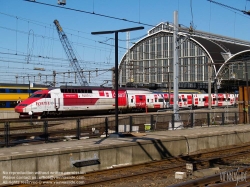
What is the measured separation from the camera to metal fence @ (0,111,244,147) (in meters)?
15.9

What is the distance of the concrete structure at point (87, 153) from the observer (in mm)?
11922

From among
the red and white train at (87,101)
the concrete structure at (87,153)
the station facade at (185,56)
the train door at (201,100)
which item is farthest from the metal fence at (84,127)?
the station facade at (185,56)

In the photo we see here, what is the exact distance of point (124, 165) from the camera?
15164 millimetres

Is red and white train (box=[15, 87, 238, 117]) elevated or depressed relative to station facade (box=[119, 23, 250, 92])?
depressed

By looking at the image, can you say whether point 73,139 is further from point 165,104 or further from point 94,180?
point 165,104

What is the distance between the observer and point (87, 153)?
45.3 ft

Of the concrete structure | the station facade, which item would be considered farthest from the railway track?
the station facade

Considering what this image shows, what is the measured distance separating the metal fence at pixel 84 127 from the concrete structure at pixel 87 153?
85 cm

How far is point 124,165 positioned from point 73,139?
363 cm

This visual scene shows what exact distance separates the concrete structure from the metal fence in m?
0.85

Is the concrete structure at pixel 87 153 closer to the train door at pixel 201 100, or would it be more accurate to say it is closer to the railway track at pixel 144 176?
the railway track at pixel 144 176

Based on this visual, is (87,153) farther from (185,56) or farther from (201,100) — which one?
(185,56)

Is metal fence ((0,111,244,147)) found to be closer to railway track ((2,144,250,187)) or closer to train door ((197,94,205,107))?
railway track ((2,144,250,187))

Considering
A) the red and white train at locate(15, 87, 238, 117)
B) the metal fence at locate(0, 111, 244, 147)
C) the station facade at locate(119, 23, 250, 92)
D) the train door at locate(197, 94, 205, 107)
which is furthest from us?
the station facade at locate(119, 23, 250, 92)
